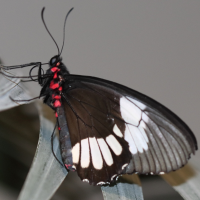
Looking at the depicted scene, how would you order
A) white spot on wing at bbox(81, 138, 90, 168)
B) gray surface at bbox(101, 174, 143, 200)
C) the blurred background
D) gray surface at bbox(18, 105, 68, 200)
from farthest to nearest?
the blurred background → white spot on wing at bbox(81, 138, 90, 168) → gray surface at bbox(101, 174, 143, 200) → gray surface at bbox(18, 105, 68, 200)

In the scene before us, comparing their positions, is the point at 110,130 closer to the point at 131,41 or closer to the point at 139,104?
the point at 139,104

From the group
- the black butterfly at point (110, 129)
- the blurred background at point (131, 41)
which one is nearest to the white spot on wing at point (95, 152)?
the black butterfly at point (110, 129)

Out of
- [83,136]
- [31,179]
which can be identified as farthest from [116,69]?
[31,179]

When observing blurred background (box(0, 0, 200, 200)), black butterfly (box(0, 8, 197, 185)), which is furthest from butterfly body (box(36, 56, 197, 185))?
blurred background (box(0, 0, 200, 200))

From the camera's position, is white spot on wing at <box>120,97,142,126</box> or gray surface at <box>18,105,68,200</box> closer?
gray surface at <box>18,105,68,200</box>

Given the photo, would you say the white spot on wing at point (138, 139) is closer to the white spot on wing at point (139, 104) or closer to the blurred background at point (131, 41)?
the white spot on wing at point (139, 104)

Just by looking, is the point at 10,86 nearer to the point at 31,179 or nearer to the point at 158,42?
the point at 31,179

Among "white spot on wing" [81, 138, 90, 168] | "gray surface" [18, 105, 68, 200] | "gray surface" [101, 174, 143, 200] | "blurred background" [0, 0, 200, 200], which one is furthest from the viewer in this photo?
"blurred background" [0, 0, 200, 200]

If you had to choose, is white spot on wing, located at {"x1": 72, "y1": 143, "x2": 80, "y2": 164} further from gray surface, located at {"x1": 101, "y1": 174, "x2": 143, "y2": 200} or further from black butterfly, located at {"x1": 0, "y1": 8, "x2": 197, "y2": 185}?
gray surface, located at {"x1": 101, "y1": 174, "x2": 143, "y2": 200}
